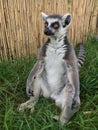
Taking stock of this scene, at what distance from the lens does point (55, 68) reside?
4281 mm

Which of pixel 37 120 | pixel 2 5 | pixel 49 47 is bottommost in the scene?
pixel 37 120

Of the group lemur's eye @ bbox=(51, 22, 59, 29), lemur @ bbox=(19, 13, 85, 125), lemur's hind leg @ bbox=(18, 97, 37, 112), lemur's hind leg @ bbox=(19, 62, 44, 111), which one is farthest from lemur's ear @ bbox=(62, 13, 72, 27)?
lemur's hind leg @ bbox=(18, 97, 37, 112)

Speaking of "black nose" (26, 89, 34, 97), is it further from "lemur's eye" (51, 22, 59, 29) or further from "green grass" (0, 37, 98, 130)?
"lemur's eye" (51, 22, 59, 29)

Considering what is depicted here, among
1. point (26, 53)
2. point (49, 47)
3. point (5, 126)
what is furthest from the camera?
point (26, 53)

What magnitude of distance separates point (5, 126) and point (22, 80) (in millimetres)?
1215

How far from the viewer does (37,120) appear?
A: 3.93 m

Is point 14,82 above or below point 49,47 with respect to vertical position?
below

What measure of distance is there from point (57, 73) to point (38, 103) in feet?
1.65

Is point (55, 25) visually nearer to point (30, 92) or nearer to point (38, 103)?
point (30, 92)

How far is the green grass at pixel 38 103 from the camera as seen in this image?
3828mm

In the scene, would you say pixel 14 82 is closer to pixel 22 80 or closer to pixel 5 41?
pixel 22 80

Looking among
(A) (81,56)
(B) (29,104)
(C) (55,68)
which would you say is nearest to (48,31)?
(C) (55,68)

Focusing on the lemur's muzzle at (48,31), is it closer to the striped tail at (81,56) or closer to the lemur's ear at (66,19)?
the lemur's ear at (66,19)

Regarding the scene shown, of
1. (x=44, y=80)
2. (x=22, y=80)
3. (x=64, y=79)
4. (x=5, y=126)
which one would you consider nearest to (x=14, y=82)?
(x=22, y=80)
